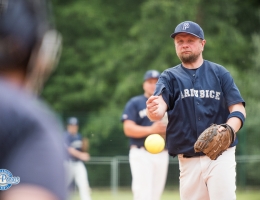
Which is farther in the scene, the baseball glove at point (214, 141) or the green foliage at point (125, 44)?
the green foliage at point (125, 44)

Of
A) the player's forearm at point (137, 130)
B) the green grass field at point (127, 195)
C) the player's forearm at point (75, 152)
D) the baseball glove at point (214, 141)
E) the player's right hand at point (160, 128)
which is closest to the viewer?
the baseball glove at point (214, 141)

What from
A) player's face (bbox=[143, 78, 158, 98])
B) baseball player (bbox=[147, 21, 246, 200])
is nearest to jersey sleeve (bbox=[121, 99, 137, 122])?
player's face (bbox=[143, 78, 158, 98])

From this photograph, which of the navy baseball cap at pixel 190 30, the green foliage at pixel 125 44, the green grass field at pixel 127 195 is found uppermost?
the green foliage at pixel 125 44

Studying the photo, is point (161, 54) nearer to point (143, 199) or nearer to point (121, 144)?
point (121, 144)

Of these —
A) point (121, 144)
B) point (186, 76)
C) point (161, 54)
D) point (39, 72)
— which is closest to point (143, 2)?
point (161, 54)

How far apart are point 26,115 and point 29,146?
0.07 meters

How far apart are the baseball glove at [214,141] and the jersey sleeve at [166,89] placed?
0.50m

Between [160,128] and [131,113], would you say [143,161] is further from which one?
[160,128]

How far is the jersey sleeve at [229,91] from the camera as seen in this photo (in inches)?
228

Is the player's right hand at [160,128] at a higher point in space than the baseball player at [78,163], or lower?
higher

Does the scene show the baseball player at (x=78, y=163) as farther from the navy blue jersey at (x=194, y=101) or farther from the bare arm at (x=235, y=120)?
the bare arm at (x=235, y=120)

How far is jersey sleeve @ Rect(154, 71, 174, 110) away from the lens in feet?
19.2

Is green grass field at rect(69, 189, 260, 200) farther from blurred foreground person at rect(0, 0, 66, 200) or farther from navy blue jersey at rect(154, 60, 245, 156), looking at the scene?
blurred foreground person at rect(0, 0, 66, 200)
